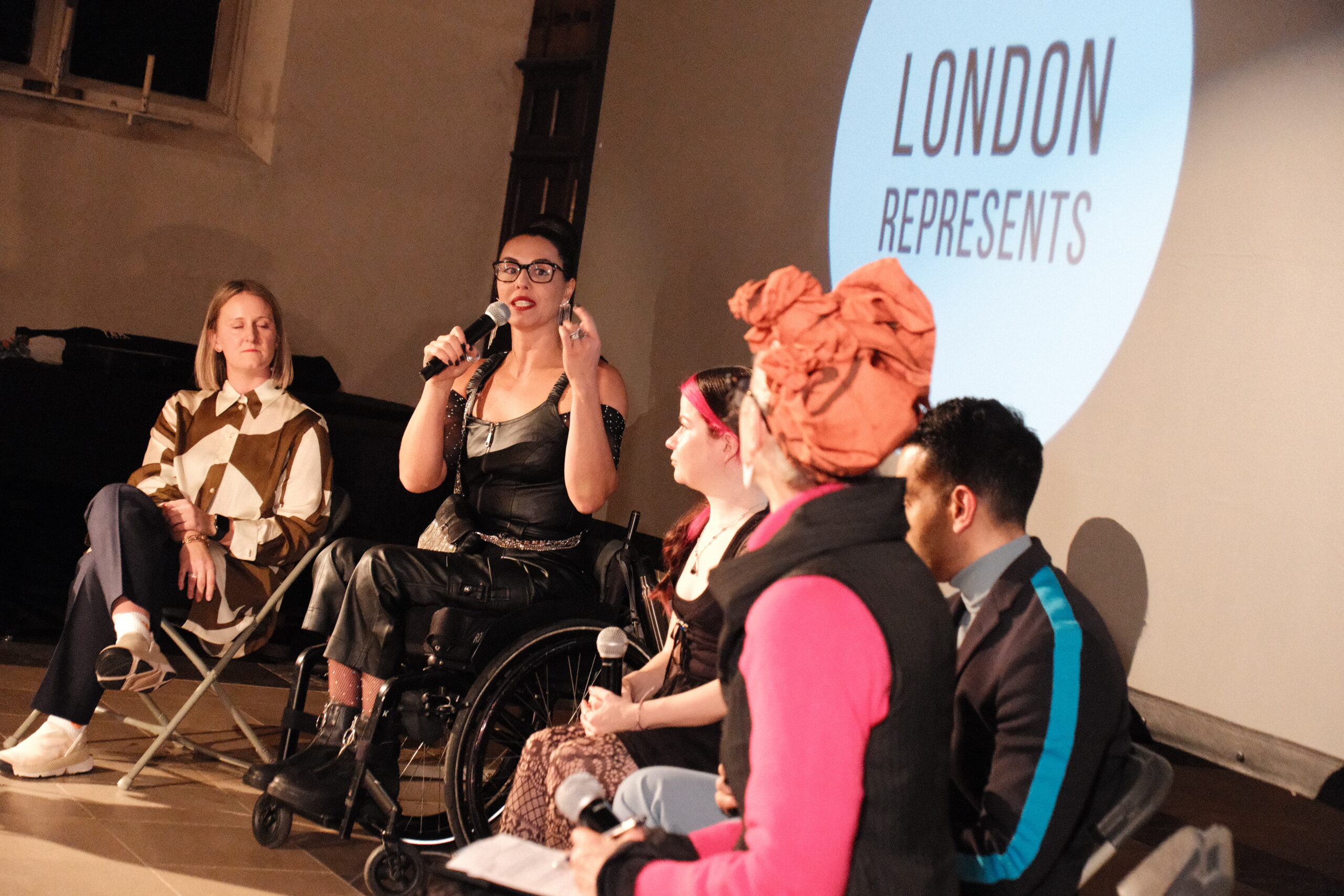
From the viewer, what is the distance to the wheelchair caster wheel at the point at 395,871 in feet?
8.72

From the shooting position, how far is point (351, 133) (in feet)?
21.2

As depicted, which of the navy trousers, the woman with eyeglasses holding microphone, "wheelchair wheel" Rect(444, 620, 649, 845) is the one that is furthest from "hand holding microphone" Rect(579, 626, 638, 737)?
the navy trousers

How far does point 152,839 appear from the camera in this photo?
287 centimetres

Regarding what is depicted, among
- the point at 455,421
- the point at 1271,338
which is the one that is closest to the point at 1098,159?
the point at 1271,338

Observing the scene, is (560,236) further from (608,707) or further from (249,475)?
(608,707)

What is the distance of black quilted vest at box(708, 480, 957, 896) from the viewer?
1199mm

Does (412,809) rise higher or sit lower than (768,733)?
lower

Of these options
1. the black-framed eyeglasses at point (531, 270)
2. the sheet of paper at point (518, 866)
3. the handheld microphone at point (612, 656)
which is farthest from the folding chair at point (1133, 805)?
the black-framed eyeglasses at point (531, 270)

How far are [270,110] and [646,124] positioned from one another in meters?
1.94

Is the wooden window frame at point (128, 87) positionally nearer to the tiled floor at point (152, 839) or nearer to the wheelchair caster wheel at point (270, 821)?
the tiled floor at point (152, 839)

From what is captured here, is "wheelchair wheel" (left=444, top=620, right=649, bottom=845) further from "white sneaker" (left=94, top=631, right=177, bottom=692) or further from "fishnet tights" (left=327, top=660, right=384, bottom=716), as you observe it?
"white sneaker" (left=94, top=631, right=177, bottom=692)

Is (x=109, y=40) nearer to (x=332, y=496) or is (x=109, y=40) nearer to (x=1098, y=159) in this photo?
(x=332, y=496)

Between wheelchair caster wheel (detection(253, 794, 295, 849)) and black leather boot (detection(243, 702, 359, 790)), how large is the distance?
0.04 meters

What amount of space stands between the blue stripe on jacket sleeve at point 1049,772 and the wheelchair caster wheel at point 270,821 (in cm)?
187
